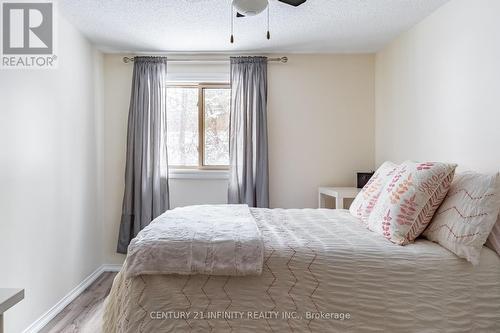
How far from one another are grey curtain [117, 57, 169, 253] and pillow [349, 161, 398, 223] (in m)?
2.08

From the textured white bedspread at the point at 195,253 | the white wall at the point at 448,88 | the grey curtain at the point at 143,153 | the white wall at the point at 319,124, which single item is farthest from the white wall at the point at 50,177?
the white wall at the point at 448,88

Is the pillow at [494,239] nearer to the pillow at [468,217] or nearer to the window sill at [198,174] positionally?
the pillow at [468,217]

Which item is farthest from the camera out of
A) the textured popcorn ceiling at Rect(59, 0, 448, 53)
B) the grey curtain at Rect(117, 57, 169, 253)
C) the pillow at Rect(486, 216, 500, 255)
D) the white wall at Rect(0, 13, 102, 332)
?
the grey curtain at Rect(117, 57, 169, 253)

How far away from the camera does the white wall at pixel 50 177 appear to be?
83.7 inches

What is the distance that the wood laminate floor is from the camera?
2.44 metres

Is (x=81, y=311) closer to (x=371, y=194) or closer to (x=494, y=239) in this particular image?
(x=371, y=194)

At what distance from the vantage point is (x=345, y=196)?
124 inches

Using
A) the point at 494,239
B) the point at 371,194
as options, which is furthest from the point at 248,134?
the point at 494,239

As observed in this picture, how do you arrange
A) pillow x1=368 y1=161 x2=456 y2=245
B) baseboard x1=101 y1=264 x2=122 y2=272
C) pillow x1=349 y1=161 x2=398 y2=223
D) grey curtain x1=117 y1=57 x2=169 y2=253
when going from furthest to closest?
1. baseboard x1=101 y1=264 x2=122 y2=272
2. grey curtain x1=117 y1=57 x2=169 y2=253
3. pillow x1=349 y1=161 x2=398 y2=223
4. pillow x1=368 y1=161 x2=456 y2=245

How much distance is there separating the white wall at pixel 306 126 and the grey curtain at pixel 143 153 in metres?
0.19

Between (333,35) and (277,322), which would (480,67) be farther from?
(277,322)

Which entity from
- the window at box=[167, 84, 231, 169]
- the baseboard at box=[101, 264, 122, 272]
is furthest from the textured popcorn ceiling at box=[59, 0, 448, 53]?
the baseboard at box=[101, 264, 122, 272]

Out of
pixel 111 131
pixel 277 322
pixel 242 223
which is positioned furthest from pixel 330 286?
pixel 111 131

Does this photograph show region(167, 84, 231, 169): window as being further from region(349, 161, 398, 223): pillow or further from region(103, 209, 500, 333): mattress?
region(103, 209, 500, 333): mattress
